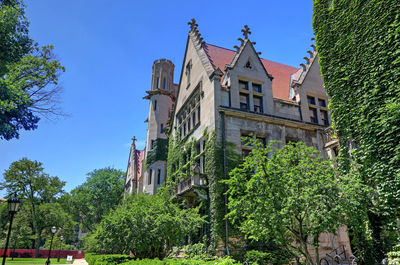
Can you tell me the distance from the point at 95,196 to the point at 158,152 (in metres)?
33.2

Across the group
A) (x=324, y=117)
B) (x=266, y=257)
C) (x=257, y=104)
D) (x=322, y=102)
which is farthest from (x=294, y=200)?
(x=322, y=102)

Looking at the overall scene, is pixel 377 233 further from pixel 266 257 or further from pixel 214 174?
pixel 214 174

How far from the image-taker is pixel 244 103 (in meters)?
22.3

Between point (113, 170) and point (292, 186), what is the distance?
6230 cm

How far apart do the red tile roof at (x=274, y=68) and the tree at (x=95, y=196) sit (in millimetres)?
43782

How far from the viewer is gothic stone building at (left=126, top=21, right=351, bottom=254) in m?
20.4

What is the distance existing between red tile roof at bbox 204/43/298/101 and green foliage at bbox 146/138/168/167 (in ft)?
44.8

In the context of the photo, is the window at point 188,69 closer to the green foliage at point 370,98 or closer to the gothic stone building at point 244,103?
the gothic stone building at point 244,103

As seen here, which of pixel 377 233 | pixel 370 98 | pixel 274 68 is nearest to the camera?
pixel 377 233

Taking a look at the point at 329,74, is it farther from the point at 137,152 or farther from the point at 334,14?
the point at 137,152

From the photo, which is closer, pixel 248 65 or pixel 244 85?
pixel 244 85

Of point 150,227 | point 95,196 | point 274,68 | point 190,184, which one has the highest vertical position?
point 274,68

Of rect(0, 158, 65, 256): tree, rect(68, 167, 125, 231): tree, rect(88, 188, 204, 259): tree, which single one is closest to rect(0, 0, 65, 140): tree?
rect(88, 188, 204, 259): tree

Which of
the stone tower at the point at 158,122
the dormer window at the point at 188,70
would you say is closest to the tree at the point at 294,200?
the dormer window at the point at 188,70
